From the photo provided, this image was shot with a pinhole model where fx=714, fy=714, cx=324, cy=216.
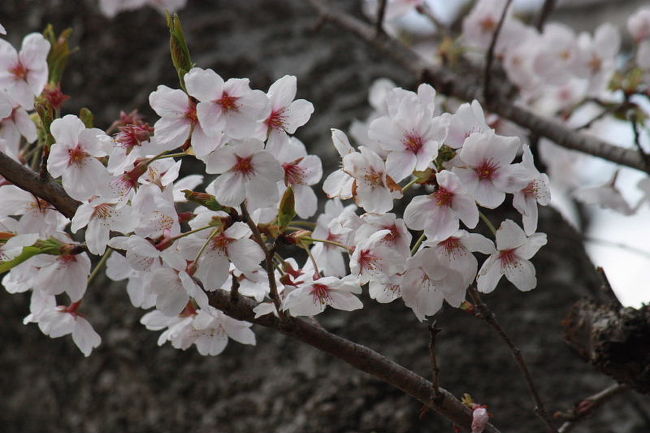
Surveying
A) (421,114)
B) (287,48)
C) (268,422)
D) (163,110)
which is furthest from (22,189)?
(287,48)

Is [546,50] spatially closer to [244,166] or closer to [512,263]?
[512,263]

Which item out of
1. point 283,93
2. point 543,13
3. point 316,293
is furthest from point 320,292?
point 543,13

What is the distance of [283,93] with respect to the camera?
79 centimetres

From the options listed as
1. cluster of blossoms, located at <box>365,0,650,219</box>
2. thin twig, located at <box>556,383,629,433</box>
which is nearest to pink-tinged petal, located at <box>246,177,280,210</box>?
thin twig, located at <box>556,383,629,433</box>

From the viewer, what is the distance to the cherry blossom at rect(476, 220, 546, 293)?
81 cm

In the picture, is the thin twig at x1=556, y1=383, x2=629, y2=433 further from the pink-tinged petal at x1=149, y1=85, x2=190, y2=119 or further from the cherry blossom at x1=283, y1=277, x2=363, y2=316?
the pink-tinged petal at x1=149, y1=85, x2=190, y2=119

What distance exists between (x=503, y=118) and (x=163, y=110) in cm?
103

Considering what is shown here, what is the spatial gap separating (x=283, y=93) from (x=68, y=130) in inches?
9.7

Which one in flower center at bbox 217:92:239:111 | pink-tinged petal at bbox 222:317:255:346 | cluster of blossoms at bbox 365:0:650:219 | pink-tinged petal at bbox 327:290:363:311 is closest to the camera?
flower center at bbox 217:92:239:111

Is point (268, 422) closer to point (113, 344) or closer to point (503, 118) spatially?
point (113, 344)

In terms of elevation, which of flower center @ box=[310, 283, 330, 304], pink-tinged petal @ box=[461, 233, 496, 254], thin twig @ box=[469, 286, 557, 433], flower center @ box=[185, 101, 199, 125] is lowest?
thin twig @ box=[469, 286, 557, 433]

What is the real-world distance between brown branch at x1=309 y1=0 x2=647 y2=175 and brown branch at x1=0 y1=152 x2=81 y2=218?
98cm

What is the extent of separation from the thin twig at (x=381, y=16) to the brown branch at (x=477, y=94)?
A: 0.02 meters

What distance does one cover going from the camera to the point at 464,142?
2.49 feet
